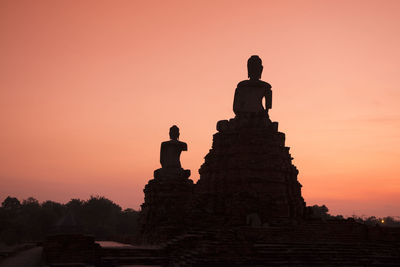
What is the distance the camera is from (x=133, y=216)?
87062 millimetres

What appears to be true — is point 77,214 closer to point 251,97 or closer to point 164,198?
point 164,198

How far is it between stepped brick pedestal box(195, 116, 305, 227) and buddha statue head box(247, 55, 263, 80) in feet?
9.01

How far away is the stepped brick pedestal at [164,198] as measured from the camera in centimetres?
3206

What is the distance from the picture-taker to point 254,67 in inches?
1182

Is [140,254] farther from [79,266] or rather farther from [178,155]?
[178,155]

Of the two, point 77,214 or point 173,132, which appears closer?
point 173,132

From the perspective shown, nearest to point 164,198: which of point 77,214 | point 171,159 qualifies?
point 171,159

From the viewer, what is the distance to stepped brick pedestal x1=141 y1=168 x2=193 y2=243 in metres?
32.1

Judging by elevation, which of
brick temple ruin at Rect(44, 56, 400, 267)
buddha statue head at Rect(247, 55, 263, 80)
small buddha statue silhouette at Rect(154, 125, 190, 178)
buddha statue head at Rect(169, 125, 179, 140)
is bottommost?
brick temple ruin at Rect(44, 56, 400, 267)

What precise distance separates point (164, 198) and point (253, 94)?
9.09 m

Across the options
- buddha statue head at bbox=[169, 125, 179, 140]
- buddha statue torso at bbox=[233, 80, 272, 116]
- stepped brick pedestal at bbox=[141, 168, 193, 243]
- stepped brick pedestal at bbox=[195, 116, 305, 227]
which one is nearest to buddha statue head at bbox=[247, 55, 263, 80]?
buddha statue torso at bbox=[233, 80, 272, 116]

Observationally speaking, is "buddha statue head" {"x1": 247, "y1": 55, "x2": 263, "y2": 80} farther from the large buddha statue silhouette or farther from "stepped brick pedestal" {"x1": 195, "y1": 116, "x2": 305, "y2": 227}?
"stepped brick pedestal" {"x1": 195, "y1": 116, "x2": 305, "y2": 227}

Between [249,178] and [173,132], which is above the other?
[173,132]

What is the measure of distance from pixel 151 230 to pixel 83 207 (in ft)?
197
